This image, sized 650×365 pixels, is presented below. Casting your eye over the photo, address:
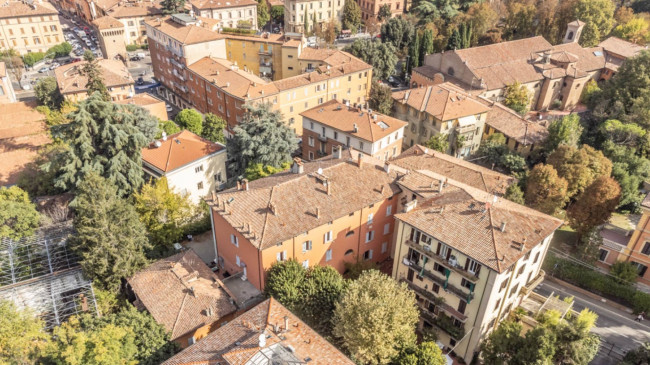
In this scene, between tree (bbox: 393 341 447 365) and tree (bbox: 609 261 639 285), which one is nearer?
tree (bbox: 393 341 447 365)

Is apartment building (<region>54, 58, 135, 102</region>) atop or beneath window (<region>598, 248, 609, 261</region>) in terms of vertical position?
atop

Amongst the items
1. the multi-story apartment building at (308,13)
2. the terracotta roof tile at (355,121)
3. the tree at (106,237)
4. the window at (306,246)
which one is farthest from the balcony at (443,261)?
the multi-story apartment building at (308,13)

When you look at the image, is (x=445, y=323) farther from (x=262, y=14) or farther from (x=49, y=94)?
(x=262, y=14)

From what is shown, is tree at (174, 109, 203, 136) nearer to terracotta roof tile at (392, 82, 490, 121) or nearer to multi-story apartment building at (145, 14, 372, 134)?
multi-story apartment building at (145, 14, 372, 134)

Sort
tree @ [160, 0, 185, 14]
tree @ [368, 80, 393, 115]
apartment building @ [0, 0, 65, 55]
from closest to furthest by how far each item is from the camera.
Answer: tree @ [368, 80, 393, 115], apartment building @ [0, 0, 65, 55], tree @ [160, 0, 185, 14]

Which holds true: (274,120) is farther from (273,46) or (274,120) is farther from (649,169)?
(649,169)

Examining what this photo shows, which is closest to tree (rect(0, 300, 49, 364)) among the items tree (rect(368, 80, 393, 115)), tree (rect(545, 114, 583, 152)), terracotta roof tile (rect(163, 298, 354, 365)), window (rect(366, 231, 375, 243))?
terracotta roof tile (rect(163, 298, 354, 365))

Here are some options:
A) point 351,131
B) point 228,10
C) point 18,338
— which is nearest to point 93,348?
point 18,338
